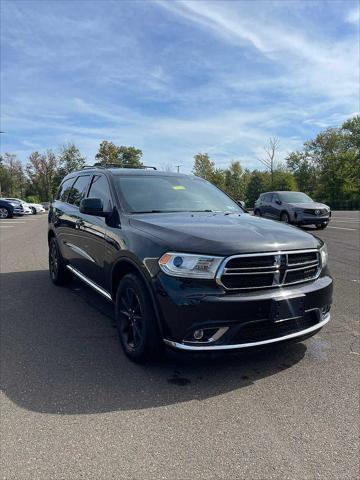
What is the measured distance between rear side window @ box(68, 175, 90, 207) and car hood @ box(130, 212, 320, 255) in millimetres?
1795

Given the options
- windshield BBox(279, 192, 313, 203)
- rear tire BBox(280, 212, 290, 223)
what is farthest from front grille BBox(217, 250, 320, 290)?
windshield BBox(279, 192, 313, 203)

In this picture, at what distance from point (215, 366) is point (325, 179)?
228 ft

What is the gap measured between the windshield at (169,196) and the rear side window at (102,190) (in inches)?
6.8

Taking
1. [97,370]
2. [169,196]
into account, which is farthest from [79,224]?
[97,370]

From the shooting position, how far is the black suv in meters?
2.91

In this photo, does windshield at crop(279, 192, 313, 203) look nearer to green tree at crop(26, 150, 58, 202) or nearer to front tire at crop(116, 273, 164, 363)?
front tire at crop(116, 273, 164, 363)

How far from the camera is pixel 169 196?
447 cm

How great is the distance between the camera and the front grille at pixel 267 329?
2955mm

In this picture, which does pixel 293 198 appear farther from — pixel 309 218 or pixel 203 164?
pixel 203 164

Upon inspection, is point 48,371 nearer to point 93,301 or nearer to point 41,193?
point 93,301

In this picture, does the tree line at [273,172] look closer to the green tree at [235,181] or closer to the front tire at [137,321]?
the green tree at [235,181]

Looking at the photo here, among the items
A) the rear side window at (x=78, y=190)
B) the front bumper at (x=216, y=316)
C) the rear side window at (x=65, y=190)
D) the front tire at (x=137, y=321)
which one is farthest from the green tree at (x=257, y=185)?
the front bumper at (x=216, y=316)

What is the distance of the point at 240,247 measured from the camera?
9.74 ft

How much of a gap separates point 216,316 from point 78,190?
3470mm
